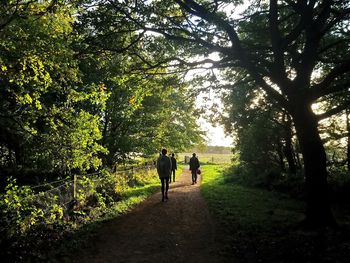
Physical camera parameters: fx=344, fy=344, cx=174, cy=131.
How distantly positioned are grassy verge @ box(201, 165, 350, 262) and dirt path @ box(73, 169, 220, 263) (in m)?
0.48

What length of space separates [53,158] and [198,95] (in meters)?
5.44

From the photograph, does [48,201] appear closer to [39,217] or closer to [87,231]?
[39,217]

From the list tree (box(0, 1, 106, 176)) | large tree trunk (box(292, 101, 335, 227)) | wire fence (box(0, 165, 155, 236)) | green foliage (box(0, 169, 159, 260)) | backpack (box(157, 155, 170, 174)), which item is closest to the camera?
green foliage (box(0, 169, 159, 260))

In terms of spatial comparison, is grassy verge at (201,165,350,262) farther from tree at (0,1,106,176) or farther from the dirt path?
tree at (0,1,106,176)

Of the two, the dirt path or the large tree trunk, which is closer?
the dirt path

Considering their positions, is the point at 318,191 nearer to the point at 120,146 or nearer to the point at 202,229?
the point at 202,229

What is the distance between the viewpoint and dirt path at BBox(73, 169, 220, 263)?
23.9ft

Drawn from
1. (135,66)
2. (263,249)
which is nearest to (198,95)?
(135,66)

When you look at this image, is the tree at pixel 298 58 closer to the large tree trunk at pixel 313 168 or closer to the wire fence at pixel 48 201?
the large tree trunk at pixel 313 168

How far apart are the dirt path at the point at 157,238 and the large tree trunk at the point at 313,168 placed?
9.05 feet

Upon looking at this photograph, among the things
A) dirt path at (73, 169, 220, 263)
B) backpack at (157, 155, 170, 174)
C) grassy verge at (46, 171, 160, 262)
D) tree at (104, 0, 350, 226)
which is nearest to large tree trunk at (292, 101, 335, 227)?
tree at (104, 0, 350, 226)

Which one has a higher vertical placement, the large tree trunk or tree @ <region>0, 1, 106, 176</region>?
tree @ <region>0, 1, 106, 176</region>

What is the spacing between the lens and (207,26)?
945 cm

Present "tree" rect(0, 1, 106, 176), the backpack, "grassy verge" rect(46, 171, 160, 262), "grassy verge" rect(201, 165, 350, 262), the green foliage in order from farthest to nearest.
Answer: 1. the backpack
2. "tree" rect(0, 1, 106, 176)
3. "grassy verge" rect(46, 171, 160, 262)
4. the green foliage
5. "grassy verge" rect(201, 165, 350, 262)
